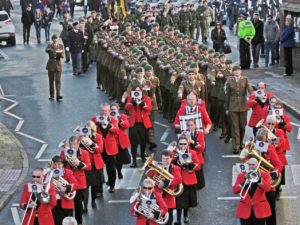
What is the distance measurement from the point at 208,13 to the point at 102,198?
26.3 meters

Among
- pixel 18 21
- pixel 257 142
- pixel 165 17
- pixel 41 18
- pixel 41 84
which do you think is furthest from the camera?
pixel 18 21

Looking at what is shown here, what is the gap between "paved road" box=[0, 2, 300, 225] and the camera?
18.8 meters

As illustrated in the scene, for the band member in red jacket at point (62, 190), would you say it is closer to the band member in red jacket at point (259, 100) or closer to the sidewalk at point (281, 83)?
the band member in red jacket at point (259, 100)

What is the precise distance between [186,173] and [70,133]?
331 inches

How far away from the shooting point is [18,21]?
187 feet

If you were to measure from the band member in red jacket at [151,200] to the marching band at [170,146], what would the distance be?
0.01 m

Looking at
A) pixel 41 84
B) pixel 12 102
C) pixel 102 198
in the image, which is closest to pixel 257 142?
pixel 102 198

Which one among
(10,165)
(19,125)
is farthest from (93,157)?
(19,125)

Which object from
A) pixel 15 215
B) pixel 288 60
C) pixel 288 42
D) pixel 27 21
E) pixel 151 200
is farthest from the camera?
pixel 27 21

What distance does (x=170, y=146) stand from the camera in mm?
17172

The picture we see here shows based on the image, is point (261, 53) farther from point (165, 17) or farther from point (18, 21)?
point (18, 21)

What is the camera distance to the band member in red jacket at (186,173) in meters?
17.4

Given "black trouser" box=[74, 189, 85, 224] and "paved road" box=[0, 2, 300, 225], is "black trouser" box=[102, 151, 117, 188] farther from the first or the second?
"black trouser" box=[74, 189, 85, 224]

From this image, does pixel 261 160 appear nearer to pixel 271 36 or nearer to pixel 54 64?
pixel 54 64
